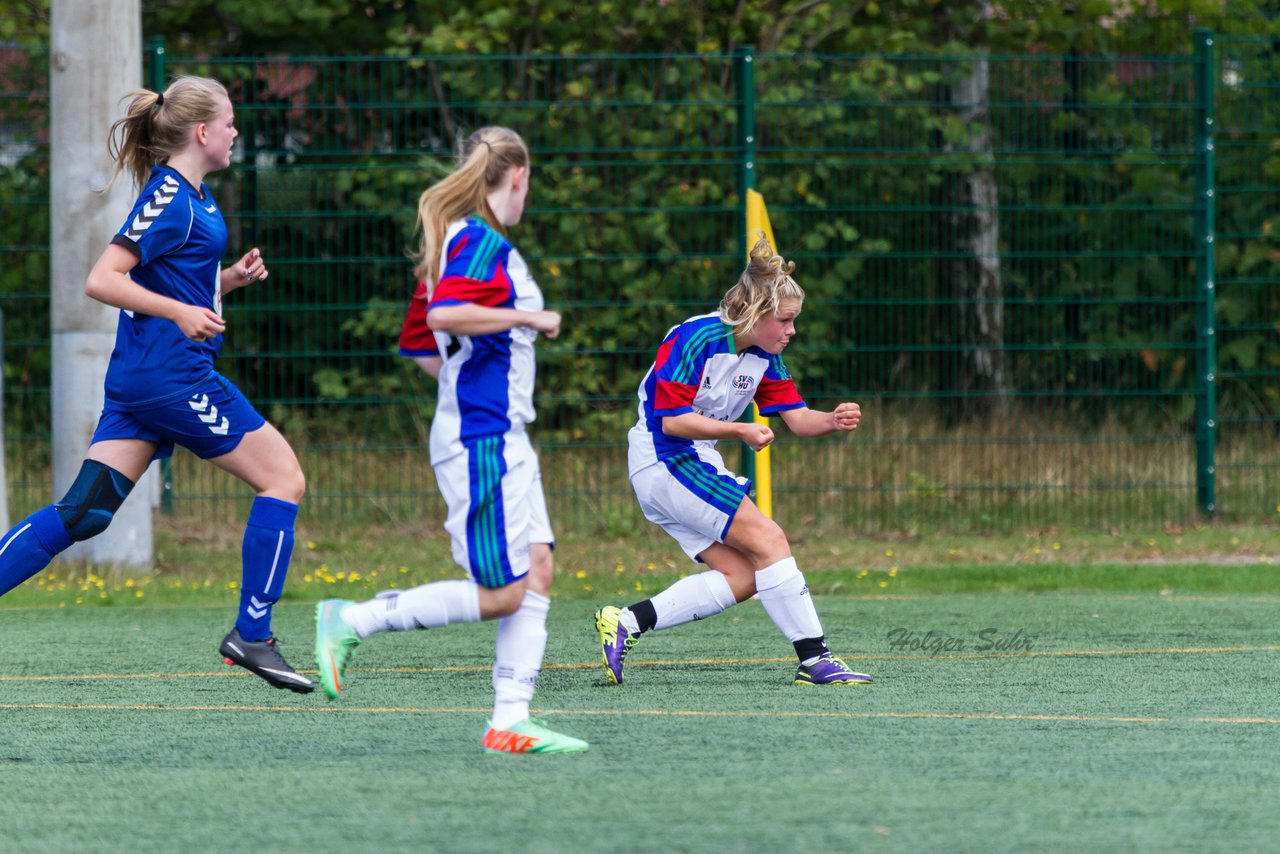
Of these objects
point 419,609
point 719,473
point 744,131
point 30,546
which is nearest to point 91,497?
point 30,546

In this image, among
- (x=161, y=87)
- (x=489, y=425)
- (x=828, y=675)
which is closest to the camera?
(x=489, y=425)

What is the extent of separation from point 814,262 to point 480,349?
20.8 ft

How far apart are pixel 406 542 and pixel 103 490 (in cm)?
477

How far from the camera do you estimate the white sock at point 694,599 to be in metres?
6.02

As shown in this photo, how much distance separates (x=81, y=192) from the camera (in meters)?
8.99

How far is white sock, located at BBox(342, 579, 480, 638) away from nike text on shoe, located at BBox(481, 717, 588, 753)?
0.30 metres

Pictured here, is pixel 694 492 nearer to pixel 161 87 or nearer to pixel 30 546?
pixel 30 546

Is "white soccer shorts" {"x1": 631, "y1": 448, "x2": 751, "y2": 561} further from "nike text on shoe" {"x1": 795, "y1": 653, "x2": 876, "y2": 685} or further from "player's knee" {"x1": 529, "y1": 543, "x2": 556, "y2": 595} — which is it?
"player's knee" {"x1": 529, "y1": 543, "x2": 556, "y2": 595}

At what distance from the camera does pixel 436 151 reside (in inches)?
405

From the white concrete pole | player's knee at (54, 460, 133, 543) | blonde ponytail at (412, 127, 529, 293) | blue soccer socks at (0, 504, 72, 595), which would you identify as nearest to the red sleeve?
blonde ponytail at (412, 127, 529, 293)

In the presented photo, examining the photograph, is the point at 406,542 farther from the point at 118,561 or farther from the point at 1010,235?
the point at 1010,235

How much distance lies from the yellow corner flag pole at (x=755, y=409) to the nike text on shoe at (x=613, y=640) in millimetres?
3457

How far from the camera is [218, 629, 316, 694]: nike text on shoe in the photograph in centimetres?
507

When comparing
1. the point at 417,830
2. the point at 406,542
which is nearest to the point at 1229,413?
the point at 406,542
